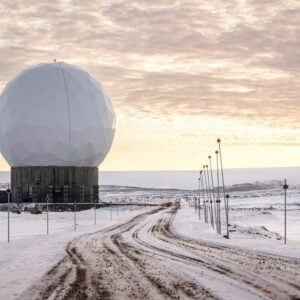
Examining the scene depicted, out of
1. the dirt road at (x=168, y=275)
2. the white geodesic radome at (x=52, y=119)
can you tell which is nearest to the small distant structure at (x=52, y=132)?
the white geodesic radome at (x=52, y=119)

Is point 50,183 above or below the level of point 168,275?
above

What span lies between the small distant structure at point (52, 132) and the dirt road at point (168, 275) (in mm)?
40615

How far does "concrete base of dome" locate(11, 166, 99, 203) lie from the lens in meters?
65.1

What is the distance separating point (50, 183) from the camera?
65.2 metres

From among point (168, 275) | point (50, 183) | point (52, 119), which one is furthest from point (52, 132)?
point (168, 275)

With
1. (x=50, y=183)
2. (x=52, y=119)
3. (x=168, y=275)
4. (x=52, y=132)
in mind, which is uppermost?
(x=52, y=119)

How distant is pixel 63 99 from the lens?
64125 millimetres

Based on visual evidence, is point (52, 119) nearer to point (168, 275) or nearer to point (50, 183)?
point (50, 183)

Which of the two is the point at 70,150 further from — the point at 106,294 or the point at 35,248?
the point at 106,294

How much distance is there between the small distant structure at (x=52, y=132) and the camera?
209 feet

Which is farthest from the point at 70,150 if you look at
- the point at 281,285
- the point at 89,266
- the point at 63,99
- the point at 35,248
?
the point at 281,285

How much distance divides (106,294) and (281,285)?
4020 mm

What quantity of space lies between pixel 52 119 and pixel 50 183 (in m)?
7.04

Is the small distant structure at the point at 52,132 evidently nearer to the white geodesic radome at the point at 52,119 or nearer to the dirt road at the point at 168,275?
the white geodesic radome at the point at 52,119
